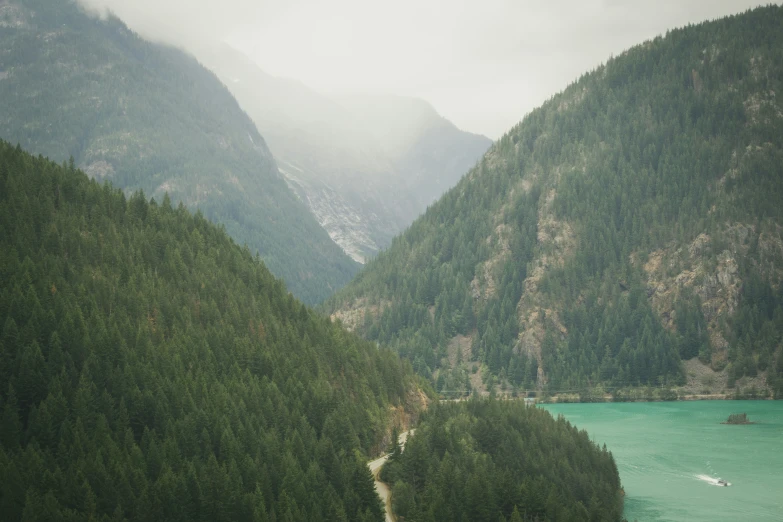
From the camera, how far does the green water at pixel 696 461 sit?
365 feet

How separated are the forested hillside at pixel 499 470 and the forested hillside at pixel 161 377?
Answer: 6640 millimetres

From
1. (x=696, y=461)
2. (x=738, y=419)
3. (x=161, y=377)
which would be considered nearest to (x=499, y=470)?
(x=161, y=377)

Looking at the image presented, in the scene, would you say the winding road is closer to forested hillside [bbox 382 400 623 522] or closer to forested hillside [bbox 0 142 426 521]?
forested hillside [bbox 382 400 623 522]

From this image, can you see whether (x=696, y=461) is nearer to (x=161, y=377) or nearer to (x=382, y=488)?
(x=382, y=488)

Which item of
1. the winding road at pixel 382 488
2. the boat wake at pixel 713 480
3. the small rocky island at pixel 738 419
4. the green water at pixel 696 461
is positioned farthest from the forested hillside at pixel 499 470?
the small rocky island at pixel 738 419

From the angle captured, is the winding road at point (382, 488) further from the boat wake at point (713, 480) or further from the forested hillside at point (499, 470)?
the boat wake at point (713, 480)

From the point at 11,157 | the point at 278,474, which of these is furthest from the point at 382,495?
the point at 11,157

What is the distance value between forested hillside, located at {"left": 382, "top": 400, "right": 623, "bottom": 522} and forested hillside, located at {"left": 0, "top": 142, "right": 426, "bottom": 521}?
6.64m

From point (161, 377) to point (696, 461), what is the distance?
84.9 metres

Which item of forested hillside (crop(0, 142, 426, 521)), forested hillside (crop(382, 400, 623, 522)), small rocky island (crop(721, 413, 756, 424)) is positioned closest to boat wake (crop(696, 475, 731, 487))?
forested hillside (crop(382, 400, 623, 522))

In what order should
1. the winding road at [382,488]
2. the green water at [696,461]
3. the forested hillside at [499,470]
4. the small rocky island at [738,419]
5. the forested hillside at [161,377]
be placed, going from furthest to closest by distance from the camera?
the small rocky island at [738,419], the green water at [696,461], the winding road at [382,488], the forested hillside at [499,470], the forested hillside at [161,377]

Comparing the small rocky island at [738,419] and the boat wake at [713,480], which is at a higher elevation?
the small rocky island at [738,419]

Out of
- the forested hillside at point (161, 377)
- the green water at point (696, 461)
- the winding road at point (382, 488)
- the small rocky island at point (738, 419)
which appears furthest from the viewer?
the small rocky island at point (738, 419)

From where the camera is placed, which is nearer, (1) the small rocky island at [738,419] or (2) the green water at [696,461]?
(2) the green water at [696,461]
